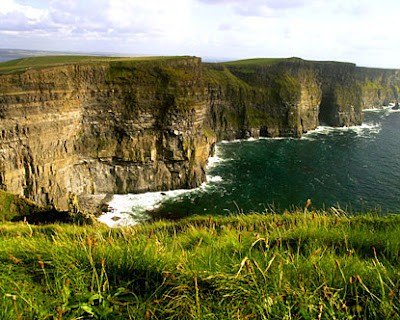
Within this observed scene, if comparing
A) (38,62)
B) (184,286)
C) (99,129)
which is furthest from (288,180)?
(184,286)

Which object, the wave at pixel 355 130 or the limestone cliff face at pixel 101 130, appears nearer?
the limestone cliff face at pixel 101 130

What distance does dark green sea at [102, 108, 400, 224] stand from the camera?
121ft

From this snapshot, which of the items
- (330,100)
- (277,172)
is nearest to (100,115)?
(277,172)

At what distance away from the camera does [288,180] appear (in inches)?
1861

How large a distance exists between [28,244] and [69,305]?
1767 millimetres

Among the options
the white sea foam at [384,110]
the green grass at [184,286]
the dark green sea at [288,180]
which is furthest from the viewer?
the white sea foam at [384,110]

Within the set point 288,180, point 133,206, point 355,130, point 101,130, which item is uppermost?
point 101,130

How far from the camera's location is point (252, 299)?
3.12m

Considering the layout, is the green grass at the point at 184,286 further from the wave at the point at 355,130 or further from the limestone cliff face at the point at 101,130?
the wave at the point at 355,130

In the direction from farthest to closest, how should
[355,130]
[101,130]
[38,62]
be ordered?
[355,130] → [38,62] → [101,130]

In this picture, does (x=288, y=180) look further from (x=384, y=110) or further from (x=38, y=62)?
(x=384, y=110)

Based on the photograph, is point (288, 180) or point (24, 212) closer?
point (24, 212)

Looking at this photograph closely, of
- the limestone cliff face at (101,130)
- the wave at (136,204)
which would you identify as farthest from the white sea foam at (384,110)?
the wave at (136,204)

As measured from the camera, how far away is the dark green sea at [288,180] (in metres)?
36.8
